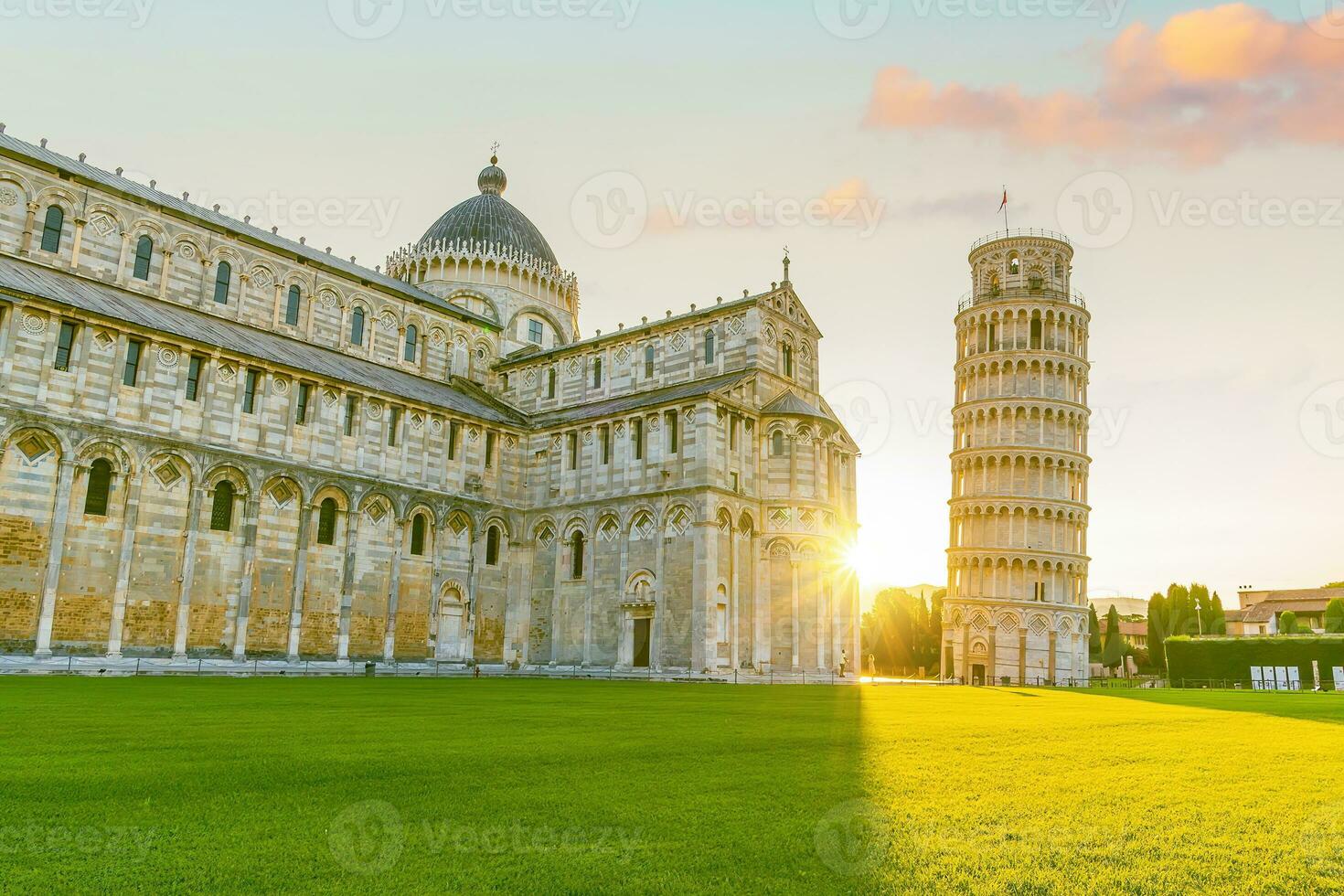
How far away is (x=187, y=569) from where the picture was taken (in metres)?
37.0

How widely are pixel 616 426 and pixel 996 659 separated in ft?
133

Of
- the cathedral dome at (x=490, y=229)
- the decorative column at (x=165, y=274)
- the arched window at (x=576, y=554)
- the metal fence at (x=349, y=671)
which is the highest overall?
the cathedral dome at (x=490, y=229)

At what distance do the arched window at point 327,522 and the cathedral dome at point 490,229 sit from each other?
25.1 metres

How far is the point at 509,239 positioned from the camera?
63.2 metres

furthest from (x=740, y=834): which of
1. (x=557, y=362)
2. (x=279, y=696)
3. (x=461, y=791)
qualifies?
(x=557, y=362)

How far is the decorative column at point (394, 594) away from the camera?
142 ft

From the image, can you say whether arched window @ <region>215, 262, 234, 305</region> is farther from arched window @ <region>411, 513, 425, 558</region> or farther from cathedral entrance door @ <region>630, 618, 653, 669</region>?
cathedral entrance door @ <region>630, 618, 653, 669</region>

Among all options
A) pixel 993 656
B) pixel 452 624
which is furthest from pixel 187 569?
pixel 993 656

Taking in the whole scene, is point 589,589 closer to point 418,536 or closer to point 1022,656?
point 418,536

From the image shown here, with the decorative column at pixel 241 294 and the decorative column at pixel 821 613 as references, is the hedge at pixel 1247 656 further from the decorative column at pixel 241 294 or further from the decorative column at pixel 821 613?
the decorative column at pixel 241 294

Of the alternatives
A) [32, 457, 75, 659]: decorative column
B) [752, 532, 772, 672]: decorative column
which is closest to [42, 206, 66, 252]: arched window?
[32, 457, 75, 659]: decorative column

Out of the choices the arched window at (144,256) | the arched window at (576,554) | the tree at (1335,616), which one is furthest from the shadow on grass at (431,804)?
the tree at (1335,616)

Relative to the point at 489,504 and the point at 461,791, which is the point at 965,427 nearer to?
the point at 489,504

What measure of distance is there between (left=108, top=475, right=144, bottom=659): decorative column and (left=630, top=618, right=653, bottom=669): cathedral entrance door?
2098 cm
